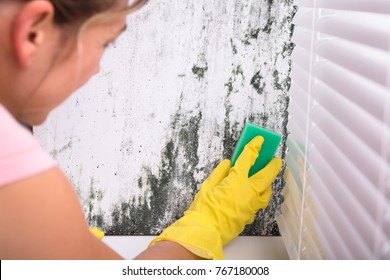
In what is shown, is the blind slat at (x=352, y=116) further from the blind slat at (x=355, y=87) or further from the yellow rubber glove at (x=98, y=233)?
the yellow rubber glove at (x=98, y=233)

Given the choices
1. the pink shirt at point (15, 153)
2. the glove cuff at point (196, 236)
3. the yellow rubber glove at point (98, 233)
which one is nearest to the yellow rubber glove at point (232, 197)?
the glove cuff at point (196, 236)

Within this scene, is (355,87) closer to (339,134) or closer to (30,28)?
(339,134)

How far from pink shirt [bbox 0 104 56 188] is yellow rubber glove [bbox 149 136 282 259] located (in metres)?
0.52

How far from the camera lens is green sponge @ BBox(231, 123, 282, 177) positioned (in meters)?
1.13

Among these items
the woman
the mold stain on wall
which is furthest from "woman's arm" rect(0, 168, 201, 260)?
the mold stain on wall

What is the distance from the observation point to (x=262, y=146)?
1164 millimetres

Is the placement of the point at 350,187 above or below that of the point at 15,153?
below

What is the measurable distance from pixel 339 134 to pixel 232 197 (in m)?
0.35

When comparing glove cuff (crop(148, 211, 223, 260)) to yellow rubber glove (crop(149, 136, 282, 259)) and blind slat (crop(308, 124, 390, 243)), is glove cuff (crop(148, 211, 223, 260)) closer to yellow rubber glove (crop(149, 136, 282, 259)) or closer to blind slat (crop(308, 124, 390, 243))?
yellow rubber glove (crop(149, 136, 282, 259))

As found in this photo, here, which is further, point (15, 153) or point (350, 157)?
point (350, 157)

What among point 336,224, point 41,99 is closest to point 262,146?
point 336,224

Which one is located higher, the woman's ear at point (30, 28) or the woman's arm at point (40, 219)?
the woman's ear at point (30, 28)

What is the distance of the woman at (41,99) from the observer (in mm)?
600

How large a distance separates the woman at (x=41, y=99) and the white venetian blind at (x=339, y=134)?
315 mm
